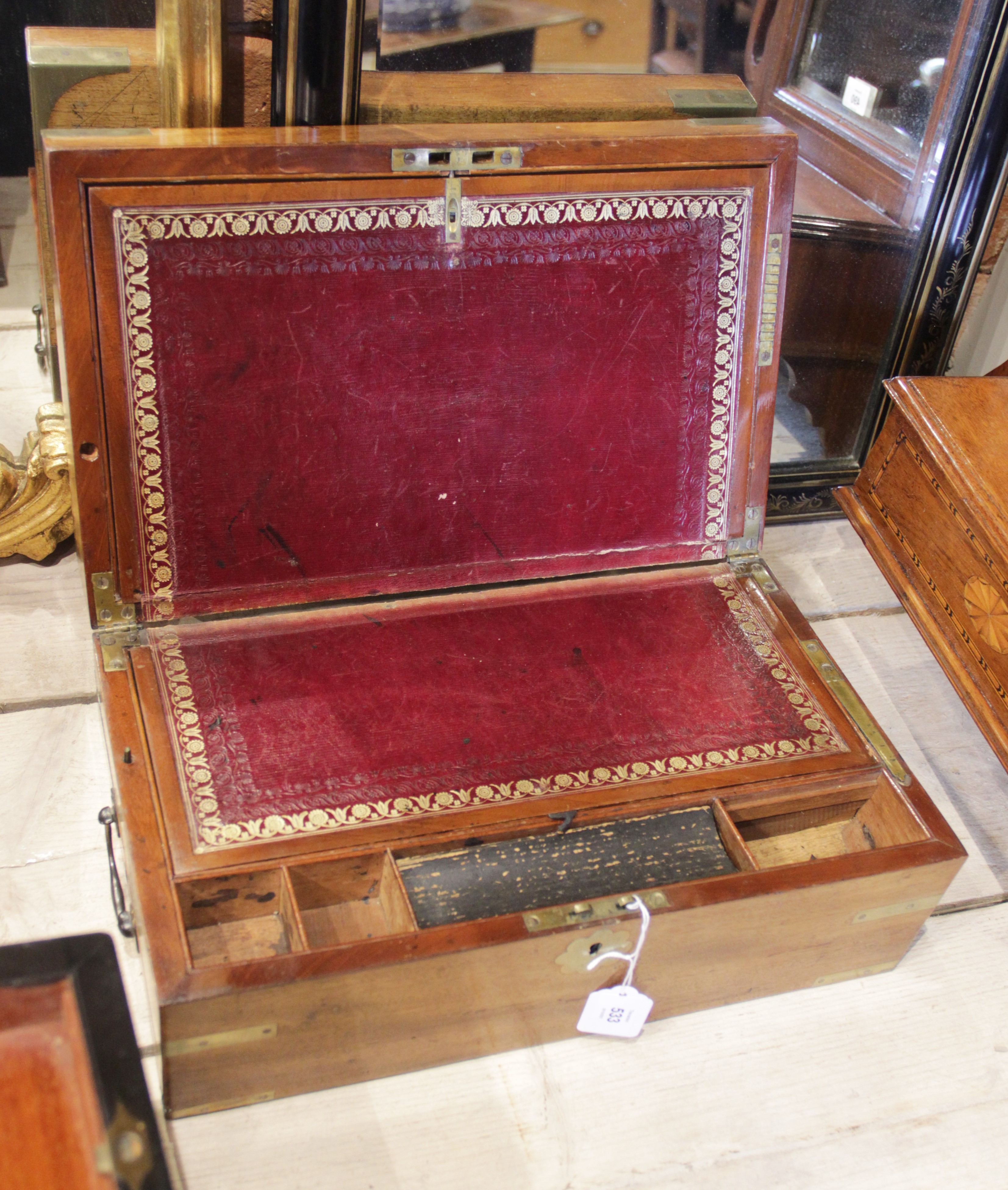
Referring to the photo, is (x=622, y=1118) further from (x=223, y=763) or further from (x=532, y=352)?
(x=532, y=352)

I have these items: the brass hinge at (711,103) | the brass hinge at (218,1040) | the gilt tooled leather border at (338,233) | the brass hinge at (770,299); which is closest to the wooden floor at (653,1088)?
the brass hinge at (218,1040)

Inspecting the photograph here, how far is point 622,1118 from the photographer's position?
5.08 ft

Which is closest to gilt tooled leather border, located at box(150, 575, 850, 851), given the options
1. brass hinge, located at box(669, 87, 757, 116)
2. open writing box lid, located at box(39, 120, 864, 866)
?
open writing box lid, located at box(39, 120, 864, 866)

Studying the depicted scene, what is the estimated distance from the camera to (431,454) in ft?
5.90

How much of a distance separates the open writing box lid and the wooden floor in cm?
32

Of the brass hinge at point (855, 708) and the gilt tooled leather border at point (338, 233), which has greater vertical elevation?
the gilt tooled leather border at point (338, 233)

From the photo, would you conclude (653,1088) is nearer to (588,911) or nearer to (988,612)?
(588,911)

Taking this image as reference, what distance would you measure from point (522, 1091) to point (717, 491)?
92 cm

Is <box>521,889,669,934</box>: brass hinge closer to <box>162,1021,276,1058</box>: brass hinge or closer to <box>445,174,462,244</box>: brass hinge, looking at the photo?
<box>162,1021,276,1058</box>: brass hinge

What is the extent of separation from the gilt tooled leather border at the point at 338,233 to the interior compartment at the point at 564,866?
56 cm

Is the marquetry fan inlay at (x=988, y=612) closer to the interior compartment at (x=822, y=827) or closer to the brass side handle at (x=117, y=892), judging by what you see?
the interior compartment at (x=822, y=827)

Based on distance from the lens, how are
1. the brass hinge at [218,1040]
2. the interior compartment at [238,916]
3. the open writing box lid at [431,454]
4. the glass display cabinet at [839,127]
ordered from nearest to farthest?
the brass hinge at [218,1040] → the interior compartment at [238,916] → the open writing box lid at [431,454] → the glass display cabinet at [839,127]

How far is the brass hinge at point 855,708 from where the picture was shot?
169cm

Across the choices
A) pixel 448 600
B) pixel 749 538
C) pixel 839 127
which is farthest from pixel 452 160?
A: pixel 839 127
